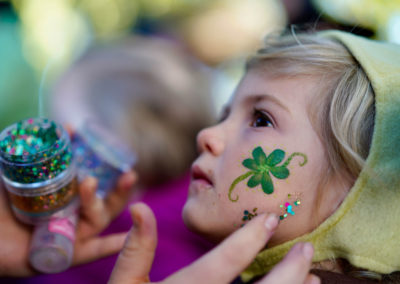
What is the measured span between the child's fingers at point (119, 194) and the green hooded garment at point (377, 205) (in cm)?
70

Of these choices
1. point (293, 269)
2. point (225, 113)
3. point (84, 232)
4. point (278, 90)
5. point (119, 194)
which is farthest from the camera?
point (119, 194)

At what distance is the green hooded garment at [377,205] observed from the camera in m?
0.94

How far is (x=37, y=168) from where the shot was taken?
0.99 meters

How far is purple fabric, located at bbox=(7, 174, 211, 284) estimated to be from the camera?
1.46 meters

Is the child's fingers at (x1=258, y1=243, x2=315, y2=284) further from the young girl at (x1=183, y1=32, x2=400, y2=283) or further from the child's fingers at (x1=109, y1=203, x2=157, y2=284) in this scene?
the child's fingers at (x1=109, y1=203, x2=157, y2=284)

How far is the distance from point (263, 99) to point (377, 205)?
0.38 metres

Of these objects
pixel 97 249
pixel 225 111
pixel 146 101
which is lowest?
pixel 97 249

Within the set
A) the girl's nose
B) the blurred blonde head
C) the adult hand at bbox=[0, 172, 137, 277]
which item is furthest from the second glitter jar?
the blurred blonde head

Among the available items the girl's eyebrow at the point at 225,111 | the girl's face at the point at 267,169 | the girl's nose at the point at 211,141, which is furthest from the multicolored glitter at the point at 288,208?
the girl's eyebrow at the point at 225,111

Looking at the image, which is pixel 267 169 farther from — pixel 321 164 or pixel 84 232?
pixel 84 232

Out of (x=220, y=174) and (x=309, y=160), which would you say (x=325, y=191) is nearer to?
(x=309, y=160)

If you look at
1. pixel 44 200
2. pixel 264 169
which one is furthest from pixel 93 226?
pixel 264 169

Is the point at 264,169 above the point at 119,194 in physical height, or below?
above

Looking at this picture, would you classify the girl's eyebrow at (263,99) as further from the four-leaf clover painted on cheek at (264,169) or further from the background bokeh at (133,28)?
the background bokeh at (133,28)
